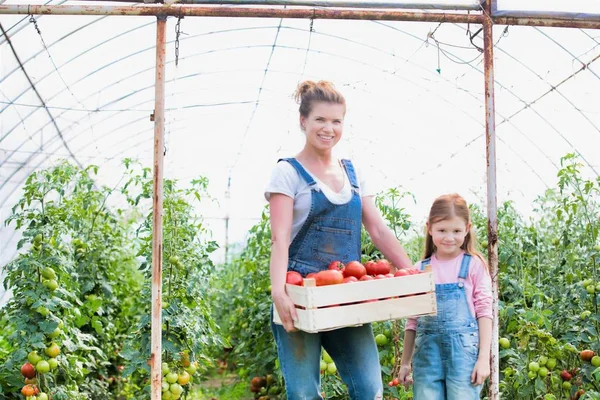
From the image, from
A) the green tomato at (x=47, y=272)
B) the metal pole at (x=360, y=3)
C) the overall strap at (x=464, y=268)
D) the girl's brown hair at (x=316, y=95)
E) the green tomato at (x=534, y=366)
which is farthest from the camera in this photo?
the green tomato at (x=47, y=272)

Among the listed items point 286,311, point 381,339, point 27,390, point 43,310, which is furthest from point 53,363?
point 286,311

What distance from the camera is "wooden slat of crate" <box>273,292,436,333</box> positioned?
2318 mm

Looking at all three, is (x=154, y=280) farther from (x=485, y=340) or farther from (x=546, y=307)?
(x=546, y=307)

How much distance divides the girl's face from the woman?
0.45m

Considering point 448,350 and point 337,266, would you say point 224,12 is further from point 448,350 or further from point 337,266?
point 448,350

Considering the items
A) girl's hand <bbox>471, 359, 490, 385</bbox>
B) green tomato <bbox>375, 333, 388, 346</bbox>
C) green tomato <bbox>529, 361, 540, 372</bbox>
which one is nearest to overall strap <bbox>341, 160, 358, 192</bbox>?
girl's hand <bbox>471, 359, 490, 385</bbox>

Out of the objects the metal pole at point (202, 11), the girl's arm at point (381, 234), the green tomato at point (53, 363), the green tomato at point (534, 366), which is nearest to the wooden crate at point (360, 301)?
the girl's arm at point (381, 234)

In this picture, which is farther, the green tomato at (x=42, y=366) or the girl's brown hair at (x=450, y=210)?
the green tomato at (x=42, y=366)

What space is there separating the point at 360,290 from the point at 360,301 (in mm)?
49

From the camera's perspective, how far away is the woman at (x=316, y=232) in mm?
2480

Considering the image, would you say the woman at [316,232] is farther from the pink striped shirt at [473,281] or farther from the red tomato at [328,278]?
the pink striped shirt at [473,281]

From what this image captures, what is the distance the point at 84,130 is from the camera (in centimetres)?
1046

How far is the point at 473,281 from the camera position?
2891 mm

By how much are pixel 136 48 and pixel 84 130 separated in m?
2.08
